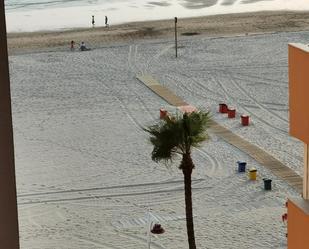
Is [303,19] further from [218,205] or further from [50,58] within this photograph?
[218,205]

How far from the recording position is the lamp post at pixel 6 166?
92.4 inches

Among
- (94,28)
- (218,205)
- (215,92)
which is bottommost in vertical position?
(218,205)

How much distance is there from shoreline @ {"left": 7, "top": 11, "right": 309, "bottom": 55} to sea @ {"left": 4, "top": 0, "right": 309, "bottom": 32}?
1910 millimetres

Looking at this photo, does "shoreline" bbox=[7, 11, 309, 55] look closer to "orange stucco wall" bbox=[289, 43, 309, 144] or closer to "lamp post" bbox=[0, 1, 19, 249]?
"orange stucco wall" bbox=[289, 43, 309, 144]

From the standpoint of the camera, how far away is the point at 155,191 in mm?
15883

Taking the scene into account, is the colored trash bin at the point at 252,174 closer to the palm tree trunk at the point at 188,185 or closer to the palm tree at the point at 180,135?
the palm tree trunk at the point at 188,185

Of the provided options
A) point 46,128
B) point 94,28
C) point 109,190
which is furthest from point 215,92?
point 94,28

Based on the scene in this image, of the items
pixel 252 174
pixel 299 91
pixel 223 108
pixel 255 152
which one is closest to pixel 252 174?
pixel 252 174

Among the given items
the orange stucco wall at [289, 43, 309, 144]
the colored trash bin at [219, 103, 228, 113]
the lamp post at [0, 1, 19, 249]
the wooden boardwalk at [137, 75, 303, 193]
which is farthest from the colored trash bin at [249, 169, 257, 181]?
the lamp post at [0, 1, 19, 249]

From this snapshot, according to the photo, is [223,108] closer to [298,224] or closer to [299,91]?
[298,224]

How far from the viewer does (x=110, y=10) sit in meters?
44.0

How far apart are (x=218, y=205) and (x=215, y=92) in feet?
32.6

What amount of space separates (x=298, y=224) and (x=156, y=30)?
32.1 m

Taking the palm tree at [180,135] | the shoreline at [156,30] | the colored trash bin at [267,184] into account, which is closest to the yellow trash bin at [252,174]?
the colored trash bin at [267,184]
